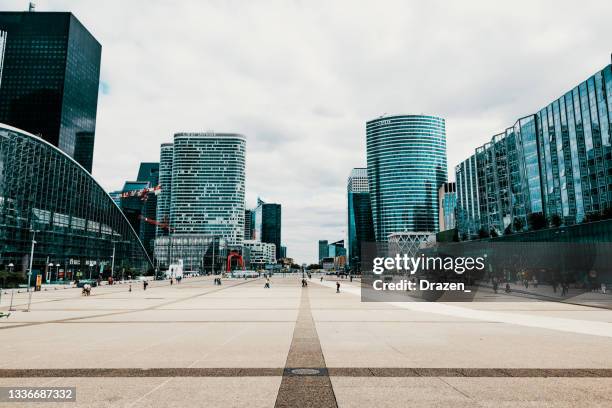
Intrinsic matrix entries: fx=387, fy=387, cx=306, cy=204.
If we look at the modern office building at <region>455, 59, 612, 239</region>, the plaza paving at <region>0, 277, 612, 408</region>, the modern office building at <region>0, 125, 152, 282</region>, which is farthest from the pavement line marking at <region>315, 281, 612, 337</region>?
the modern office building at <region>0, 125, 152, 282</region>

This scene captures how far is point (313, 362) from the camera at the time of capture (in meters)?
12.0

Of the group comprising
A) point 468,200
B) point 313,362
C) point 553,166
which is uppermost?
point 468,200

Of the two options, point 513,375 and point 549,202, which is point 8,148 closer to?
point 513,375

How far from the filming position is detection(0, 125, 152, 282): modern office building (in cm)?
7512

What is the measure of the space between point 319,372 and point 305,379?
0.84 m

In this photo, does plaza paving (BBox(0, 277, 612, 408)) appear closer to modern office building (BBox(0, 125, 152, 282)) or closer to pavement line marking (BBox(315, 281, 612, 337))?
pavement line marking (BBox(315, 281, 612, 337))

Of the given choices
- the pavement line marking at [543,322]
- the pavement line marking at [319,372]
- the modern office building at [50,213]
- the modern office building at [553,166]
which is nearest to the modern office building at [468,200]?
the modern office building at [553,166]

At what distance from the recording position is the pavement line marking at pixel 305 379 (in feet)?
27.0

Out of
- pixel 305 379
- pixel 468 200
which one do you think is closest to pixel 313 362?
pixel 305 379

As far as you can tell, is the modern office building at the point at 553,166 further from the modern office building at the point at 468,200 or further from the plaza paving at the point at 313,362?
the plaza paving at the point at 313,362

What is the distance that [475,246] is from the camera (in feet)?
334

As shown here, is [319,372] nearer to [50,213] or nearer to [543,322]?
[543,322]

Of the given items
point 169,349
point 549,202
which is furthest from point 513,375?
point 549,202

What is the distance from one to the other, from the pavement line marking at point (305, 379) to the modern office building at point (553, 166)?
79.6 m
